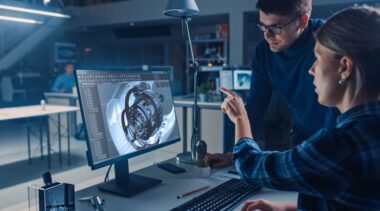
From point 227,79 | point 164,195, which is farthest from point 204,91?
point 164,195

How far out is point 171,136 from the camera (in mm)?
1444

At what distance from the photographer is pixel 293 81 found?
4.48 feet

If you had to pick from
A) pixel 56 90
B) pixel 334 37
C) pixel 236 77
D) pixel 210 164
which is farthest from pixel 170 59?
pixel 334 37

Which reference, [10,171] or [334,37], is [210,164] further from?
[10,171]

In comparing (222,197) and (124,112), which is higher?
(124,112)

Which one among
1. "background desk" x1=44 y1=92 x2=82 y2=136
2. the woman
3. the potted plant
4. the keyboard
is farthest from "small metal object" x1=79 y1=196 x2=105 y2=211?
"background desk" x1=44 y1=92 x2=82 y2=136

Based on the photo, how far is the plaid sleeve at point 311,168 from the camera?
617mm

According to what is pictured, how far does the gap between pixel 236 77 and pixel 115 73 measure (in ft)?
8.75

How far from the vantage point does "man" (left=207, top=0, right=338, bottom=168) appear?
1.19 meters

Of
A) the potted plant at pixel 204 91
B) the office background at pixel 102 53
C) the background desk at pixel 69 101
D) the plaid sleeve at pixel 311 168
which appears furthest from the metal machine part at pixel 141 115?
the background desk at pixel 69 101

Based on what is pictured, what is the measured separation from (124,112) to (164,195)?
32 cm

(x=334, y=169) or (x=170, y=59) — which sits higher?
(x=170, y=59)

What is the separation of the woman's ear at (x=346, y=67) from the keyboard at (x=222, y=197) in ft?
1.81

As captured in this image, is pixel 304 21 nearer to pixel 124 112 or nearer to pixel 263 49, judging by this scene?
pixel 263 49
